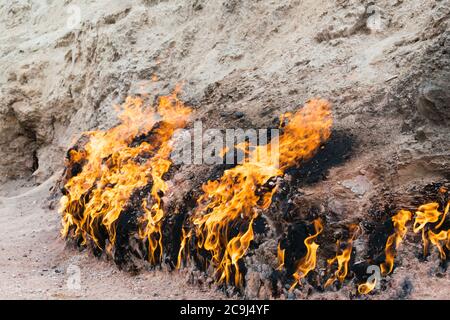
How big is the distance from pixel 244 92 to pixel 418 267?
3164mm

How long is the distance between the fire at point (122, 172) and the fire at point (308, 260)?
1.58 m

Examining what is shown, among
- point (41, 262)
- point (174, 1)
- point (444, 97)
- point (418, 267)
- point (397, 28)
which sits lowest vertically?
point (41, 262)

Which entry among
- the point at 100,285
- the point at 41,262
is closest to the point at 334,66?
the point at 100,285

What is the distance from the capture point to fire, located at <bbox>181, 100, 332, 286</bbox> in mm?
4676

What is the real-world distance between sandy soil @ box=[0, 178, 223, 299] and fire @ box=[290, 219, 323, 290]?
0.70 metres

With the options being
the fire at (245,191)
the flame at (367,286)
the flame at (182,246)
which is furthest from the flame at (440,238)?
the flame at (182,246)

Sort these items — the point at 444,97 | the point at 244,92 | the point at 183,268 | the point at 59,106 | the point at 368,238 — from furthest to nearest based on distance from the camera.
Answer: the point at 59,106 < the point at 244,92 < the point at 183,268 < the point at 444,97 < the point at 368,238

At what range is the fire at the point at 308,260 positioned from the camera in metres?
4.32

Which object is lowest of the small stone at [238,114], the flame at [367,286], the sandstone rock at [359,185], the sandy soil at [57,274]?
the sandy soil at [57,274]

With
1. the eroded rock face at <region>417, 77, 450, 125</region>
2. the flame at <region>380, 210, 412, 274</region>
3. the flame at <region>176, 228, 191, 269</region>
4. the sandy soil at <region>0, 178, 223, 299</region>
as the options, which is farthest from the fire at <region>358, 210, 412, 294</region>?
the flame at <region>176, 228, 191, 269</region>

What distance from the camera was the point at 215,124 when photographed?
20.6 feet

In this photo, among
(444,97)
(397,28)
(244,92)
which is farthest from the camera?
(244,92)

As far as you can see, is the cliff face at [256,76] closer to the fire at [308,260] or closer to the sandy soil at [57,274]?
the fire at [308,260]

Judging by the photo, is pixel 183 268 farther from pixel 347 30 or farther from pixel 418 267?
pixel 347 30
